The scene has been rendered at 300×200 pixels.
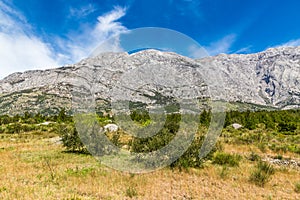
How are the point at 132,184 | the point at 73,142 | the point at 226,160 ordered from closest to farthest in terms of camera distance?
the point at 132,184
the point at 226,160
the point at 73,142

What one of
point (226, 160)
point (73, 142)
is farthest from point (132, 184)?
point (73, 142)

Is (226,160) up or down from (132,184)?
up

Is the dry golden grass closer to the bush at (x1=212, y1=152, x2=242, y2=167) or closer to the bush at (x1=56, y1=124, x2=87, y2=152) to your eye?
the bush at (x1=212, y1=152, x2=242, y2=167)

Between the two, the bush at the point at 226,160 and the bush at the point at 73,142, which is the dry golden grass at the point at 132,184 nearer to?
the bush at the point at 226,160

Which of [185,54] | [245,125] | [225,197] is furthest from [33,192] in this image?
[245,125]

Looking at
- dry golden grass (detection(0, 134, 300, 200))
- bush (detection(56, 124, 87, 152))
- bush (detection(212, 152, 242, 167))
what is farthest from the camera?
bush (detection(56, 124, 87, 152))

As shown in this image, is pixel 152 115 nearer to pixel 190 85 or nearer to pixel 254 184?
pixel 190 85

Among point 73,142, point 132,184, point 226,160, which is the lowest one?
point 132,184

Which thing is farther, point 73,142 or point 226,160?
point 73,142

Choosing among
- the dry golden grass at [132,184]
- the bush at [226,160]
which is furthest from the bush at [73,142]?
the bush at [226,160]

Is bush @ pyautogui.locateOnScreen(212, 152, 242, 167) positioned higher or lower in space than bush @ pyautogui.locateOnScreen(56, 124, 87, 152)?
lower

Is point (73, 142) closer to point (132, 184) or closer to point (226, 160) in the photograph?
point (132, 184)

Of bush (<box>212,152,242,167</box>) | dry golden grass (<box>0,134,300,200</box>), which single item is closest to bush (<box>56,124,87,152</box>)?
dry golden grass (<box>0,134,300,200</box>)

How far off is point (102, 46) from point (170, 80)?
216 inches
